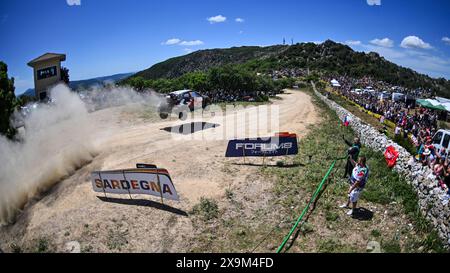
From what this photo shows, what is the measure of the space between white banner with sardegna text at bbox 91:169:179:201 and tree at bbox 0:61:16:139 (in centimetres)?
515

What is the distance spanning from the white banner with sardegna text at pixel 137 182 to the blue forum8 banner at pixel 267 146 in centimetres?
585

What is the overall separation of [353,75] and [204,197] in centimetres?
9635

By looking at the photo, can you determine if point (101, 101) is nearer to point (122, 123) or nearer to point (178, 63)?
point (122, 123)

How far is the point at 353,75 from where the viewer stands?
316 feet

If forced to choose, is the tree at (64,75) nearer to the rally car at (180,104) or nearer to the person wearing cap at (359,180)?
the rally car at (180,104)

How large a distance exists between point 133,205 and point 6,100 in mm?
7827

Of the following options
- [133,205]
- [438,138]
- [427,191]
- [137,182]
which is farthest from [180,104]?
[427,191]

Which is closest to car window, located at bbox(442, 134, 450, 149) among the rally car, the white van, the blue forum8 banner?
the white van

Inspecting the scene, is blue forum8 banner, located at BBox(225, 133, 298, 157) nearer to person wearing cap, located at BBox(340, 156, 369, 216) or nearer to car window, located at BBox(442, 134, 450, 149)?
person wearing cap, located at BBox(340, 156, 369, 216)

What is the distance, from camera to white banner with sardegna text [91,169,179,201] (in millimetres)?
11141

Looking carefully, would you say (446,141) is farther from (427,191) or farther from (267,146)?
(267,146)

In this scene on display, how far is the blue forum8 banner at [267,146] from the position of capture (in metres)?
16.2

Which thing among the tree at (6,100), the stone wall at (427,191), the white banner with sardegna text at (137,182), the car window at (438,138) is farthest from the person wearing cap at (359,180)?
the tree at (6,100)
